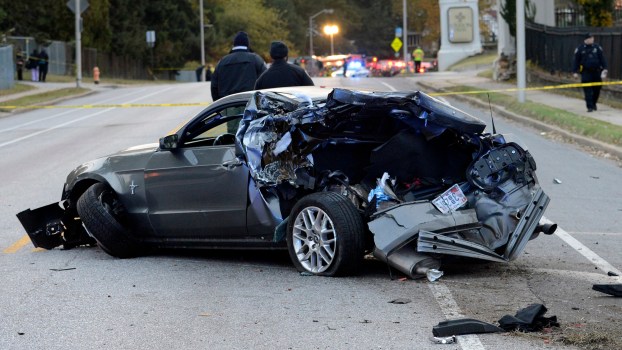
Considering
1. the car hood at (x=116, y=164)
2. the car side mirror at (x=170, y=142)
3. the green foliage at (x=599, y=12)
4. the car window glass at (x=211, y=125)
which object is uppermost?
the green foliage at (x=599, y=12)

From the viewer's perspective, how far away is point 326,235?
27.0ft

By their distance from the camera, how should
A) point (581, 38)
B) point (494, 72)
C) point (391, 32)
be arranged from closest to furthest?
point (581, 38)
point (494, 72)
point (391, 32)

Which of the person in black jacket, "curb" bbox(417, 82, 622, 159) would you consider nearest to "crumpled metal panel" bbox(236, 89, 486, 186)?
"curb" bbox(417, 82, 622, 159)

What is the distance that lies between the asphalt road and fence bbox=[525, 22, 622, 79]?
17.4 metres

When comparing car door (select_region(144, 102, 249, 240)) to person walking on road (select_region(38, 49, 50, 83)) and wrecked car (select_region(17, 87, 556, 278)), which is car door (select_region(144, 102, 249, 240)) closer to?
wrecked car (select_region(17, 87, 556, 278))

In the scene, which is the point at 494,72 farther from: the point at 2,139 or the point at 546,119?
the point at 2,139

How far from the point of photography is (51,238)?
9.97m

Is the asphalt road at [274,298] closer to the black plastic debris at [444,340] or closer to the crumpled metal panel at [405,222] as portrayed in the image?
the black plastic debris at [444,340]

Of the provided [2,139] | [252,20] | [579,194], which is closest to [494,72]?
[2,139]

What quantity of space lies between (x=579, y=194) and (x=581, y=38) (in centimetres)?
1870

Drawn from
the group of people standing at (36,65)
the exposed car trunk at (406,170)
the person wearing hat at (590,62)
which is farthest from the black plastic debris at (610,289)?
the group of people standing at (36,65)

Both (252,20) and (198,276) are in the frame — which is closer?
(198,276)

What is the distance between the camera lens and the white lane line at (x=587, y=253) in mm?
8755

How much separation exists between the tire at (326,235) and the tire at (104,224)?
5.58ft
